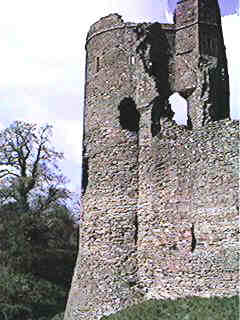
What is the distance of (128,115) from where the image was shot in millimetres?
15961

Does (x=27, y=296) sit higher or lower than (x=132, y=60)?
lower

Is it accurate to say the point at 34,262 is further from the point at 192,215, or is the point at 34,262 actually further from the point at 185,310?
the point at 185,310

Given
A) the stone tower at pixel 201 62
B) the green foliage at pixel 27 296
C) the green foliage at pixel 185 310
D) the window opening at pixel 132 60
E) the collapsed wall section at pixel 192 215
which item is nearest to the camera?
the green foliage at pixel 185 310

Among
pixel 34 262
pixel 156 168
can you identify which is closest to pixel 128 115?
pixel 156 168

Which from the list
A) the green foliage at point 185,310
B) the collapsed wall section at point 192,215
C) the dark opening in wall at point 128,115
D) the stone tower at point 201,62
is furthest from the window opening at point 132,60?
the green foliage at point 185,310

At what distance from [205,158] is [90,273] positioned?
4.13 m

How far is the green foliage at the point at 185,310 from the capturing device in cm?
1148

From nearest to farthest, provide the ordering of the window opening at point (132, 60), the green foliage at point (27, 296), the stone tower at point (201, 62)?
the stone tower at point (201, 62), the window opening at point (132, 60), the green foliage at point (27, 296)

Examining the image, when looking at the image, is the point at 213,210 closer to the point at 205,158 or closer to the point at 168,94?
the point at 205,158

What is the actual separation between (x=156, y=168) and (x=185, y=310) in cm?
366

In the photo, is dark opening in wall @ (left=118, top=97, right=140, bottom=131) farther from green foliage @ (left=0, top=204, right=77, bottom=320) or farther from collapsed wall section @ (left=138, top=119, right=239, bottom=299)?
green foliage @ (left=0, top=204, right=77, bottom=320)

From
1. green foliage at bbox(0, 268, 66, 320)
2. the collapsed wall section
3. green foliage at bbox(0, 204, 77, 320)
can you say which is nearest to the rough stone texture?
the collapsed wall section

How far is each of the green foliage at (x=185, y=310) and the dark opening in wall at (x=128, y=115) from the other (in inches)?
182

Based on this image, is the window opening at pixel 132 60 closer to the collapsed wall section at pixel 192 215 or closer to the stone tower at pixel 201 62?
the stone tower at pixel 201 62
